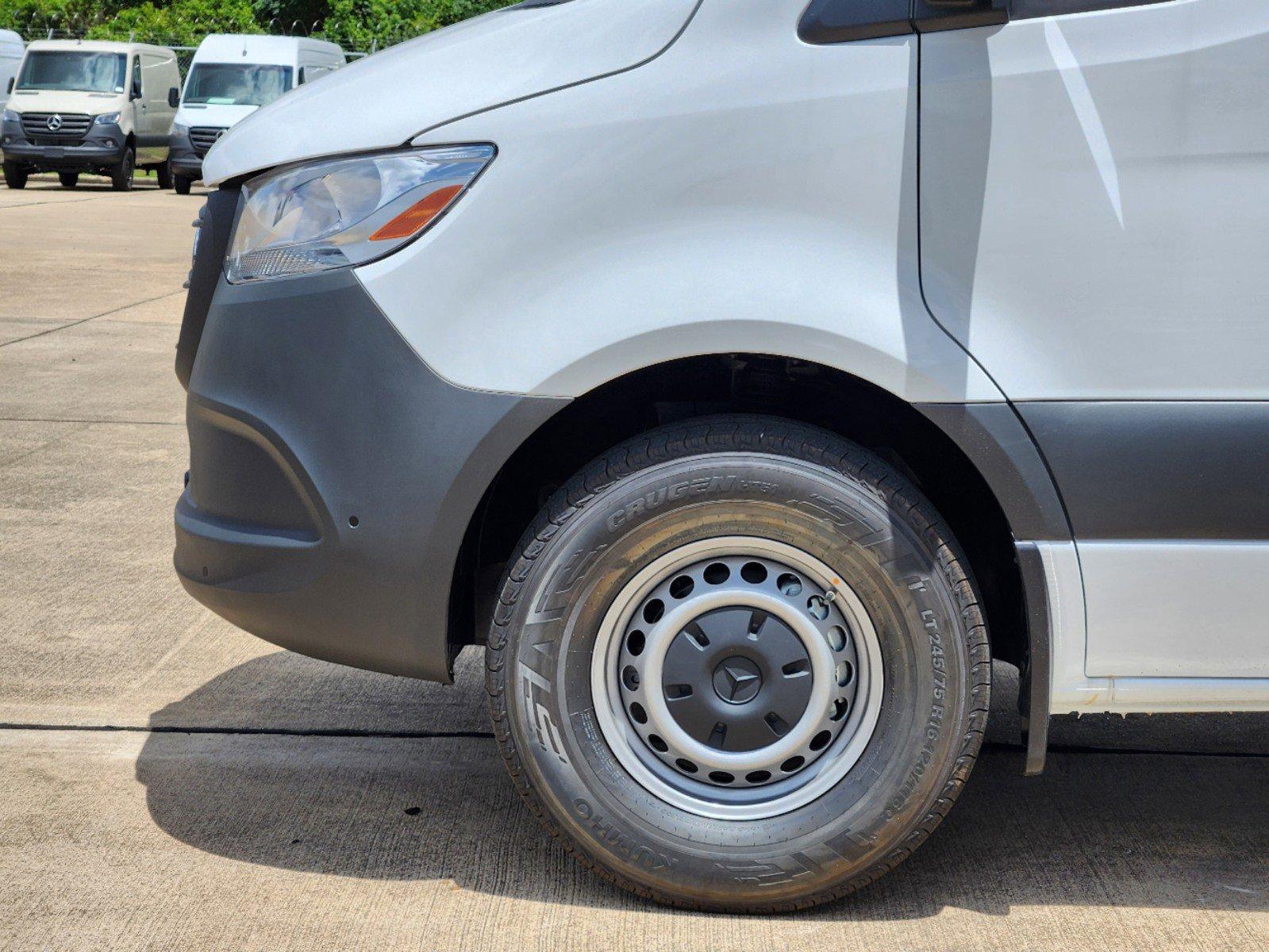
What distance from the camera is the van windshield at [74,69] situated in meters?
22.5

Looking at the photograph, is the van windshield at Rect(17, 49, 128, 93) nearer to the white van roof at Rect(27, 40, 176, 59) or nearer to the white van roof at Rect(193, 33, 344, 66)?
the white van roof at Rect(27, 40, 176, 59)

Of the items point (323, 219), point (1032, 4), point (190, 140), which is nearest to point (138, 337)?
point (323, 219)

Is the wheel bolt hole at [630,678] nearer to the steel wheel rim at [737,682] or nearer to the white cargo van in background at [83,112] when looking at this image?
the steel wheel rim at [737,682]

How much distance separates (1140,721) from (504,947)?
5.96 ft

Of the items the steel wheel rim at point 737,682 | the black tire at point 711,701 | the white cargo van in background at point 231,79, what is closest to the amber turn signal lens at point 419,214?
the black tire at point 711,701

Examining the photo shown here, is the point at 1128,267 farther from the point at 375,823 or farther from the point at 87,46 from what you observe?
the point at 87,46

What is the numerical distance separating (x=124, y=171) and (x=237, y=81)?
2.25m

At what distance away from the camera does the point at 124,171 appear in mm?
23141

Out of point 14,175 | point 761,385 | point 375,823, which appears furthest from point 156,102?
point 761,385

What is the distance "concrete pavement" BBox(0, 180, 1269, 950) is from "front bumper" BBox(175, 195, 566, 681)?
452 mm

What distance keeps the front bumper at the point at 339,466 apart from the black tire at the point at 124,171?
21930mm

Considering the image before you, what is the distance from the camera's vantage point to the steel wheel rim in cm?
249

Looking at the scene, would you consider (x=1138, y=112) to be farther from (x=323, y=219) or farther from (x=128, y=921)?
(x=128, y=921)

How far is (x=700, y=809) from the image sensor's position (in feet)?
8.38
